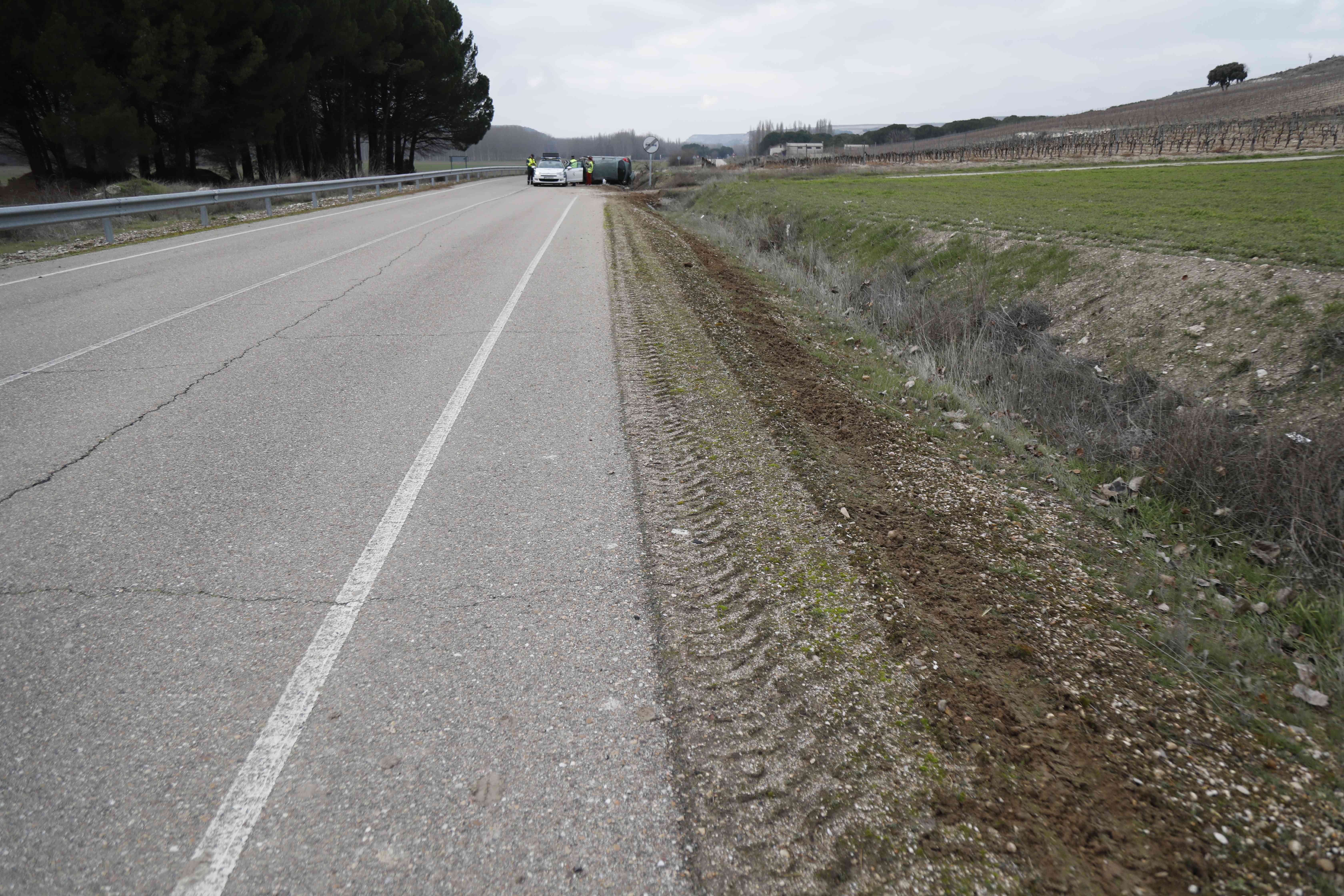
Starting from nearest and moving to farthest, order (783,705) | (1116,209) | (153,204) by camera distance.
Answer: (783,705), (1116,209), (153,204)

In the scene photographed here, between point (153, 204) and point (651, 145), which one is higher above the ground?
point (651, 145)

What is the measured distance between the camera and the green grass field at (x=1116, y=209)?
9.48 m

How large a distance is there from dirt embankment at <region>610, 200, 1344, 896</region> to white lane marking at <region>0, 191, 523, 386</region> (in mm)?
5622

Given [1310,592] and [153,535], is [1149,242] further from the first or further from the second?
[153,535]

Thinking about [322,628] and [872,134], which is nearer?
[322,628]

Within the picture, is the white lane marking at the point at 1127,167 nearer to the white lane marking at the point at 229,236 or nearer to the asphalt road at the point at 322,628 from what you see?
the white lane marking at the point at 229,236

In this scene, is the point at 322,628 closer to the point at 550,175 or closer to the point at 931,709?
the point at 931,709

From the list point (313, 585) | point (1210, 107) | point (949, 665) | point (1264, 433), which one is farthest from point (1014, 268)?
point (1210, 107)

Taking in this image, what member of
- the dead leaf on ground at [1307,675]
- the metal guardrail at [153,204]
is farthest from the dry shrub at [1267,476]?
the metal guardrail at [153,204]

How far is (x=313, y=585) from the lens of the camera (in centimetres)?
358

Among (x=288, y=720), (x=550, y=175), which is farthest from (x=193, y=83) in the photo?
(x=288, y=720)

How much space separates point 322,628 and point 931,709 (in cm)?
258

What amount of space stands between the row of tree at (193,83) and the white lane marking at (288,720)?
91.0 ft

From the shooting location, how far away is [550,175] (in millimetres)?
41594
